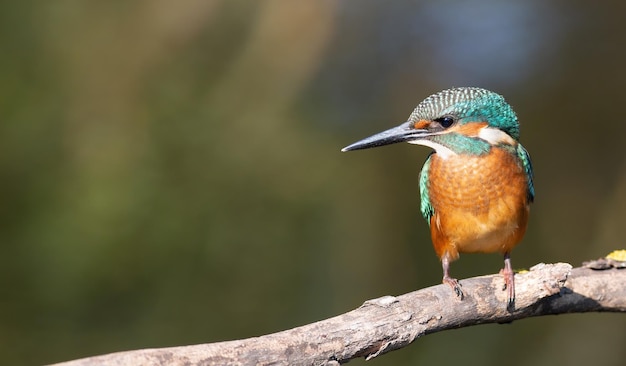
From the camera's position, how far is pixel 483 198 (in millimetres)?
2438

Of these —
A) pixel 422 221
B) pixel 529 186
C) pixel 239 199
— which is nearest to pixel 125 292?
pixel 239 199

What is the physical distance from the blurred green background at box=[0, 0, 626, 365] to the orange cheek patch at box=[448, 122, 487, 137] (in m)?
1.83

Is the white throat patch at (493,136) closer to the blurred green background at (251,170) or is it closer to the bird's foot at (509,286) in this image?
the bird's foot at (509,286)

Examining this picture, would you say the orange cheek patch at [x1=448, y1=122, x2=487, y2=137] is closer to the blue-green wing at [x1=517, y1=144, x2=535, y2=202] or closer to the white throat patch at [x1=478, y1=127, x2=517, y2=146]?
the white throat patch at [x1=478, y1=127, x2=517, y2=146]

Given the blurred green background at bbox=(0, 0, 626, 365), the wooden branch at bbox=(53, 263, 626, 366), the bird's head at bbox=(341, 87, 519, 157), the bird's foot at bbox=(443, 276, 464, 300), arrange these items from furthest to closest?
the blurred green background at bbox=(0, 0, 626, 365)
the bird's head at bbox=(341, 87, 519, 157)
the bird's foot at bbox=(443, 276, 464, 300)
the wooden branch at bbox=(53, 263, 626, 366)

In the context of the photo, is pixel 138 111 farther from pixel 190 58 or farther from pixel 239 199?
pixel 239 199

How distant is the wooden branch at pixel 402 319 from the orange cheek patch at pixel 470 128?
47 centimetres

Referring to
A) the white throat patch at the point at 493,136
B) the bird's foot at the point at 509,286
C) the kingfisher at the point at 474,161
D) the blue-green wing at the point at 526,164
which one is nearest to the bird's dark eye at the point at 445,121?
the kingfisher at the point at 474,161

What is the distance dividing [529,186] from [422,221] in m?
1.79

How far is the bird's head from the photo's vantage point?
2.43 metres

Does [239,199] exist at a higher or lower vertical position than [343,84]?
lower

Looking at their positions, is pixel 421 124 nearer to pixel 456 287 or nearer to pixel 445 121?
pixel 445 121

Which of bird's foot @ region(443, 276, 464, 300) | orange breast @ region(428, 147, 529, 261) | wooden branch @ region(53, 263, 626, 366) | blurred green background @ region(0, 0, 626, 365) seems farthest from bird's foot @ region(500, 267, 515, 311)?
blurred green background @ region(0, 0, 626, 365)

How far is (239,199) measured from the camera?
4.35 metres
